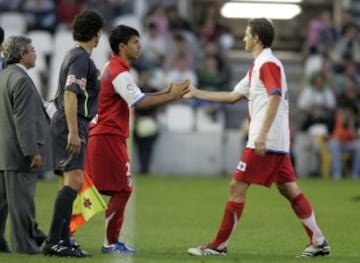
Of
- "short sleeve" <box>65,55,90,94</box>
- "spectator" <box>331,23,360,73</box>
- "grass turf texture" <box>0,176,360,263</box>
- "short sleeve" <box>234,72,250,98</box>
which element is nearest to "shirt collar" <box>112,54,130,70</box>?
"short sleeve" <box>65,55,90,94</box>

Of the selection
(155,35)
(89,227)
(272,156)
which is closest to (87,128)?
(272,156)

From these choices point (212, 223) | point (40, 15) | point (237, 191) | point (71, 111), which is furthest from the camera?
point (40, 15)

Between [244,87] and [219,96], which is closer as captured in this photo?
[244,87]

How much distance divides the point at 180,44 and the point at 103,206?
15.5 m

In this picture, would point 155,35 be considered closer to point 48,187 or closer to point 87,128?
point 48,187

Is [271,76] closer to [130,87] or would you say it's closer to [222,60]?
[130,87]

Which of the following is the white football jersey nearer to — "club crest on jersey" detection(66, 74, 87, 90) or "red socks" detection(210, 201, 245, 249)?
"red socks" detection(210, 201, 245, 249)

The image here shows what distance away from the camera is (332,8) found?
30.2 meters

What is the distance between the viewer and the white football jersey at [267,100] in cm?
Result: 1011

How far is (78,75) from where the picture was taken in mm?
9875

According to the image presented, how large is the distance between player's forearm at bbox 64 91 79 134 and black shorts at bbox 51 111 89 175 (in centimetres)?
23

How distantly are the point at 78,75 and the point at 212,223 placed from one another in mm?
4561

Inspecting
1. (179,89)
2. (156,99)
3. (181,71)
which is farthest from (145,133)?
(156,99)

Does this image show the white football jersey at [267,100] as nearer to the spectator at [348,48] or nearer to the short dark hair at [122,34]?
the short dark hair at [122,34]
